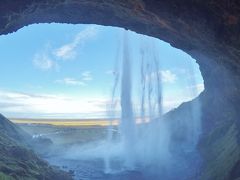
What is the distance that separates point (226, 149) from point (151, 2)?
38.9m

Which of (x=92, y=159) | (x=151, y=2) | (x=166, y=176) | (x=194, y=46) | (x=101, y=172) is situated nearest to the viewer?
(x=151, y=2)

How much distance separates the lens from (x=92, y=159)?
331 feet

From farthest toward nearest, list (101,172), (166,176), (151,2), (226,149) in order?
1. (101,172)
2. (166,176)
3. (226,149)
4. (151,2)

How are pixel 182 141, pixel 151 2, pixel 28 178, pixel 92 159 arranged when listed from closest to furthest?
pixel 151 2
pixel 28 178
pixel 92 159
pixel 182 141

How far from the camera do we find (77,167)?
286 feet

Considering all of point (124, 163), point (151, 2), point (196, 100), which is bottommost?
point (124, 163)

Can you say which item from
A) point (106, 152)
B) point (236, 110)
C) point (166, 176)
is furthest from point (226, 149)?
point (106, 152)

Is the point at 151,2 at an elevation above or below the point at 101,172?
above

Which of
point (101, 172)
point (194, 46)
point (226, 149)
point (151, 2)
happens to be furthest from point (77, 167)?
point (151, 2)

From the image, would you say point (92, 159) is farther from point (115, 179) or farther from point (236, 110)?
point (236, 110)

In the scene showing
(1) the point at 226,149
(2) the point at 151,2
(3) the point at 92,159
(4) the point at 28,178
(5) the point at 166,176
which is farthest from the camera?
(3) the point at 92,159

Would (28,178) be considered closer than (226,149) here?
Yes

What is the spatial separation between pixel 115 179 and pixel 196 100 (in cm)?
5308

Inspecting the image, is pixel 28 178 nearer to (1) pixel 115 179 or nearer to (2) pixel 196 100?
(1) pixel 115 179
